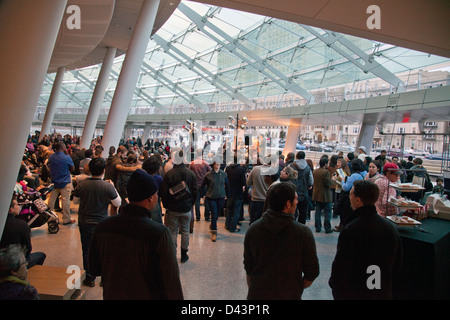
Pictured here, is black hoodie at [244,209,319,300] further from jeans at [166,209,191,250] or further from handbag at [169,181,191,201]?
jeans at [166,209,191,250]

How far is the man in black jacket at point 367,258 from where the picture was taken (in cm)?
204

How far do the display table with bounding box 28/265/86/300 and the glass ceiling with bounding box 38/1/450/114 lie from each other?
45.8 ft

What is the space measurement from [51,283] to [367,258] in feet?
10.8

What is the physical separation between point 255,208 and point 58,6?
14.8 feet

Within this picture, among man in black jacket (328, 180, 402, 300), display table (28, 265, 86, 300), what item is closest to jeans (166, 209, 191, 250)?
display table (28, 265, 86, 300)

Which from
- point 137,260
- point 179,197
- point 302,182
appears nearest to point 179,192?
point 179,197

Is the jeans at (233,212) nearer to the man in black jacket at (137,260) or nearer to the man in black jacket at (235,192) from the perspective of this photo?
the man in black jacket at (235,192)

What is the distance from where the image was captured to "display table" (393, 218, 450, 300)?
253 centimetres

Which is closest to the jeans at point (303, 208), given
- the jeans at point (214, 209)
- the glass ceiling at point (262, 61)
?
the jeans at point (214, 209)

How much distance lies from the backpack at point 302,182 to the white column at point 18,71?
4.83 metres

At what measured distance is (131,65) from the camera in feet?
28.5

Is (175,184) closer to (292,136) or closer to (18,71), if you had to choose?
(18,71)

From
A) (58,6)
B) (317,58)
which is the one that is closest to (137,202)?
(58,6)
